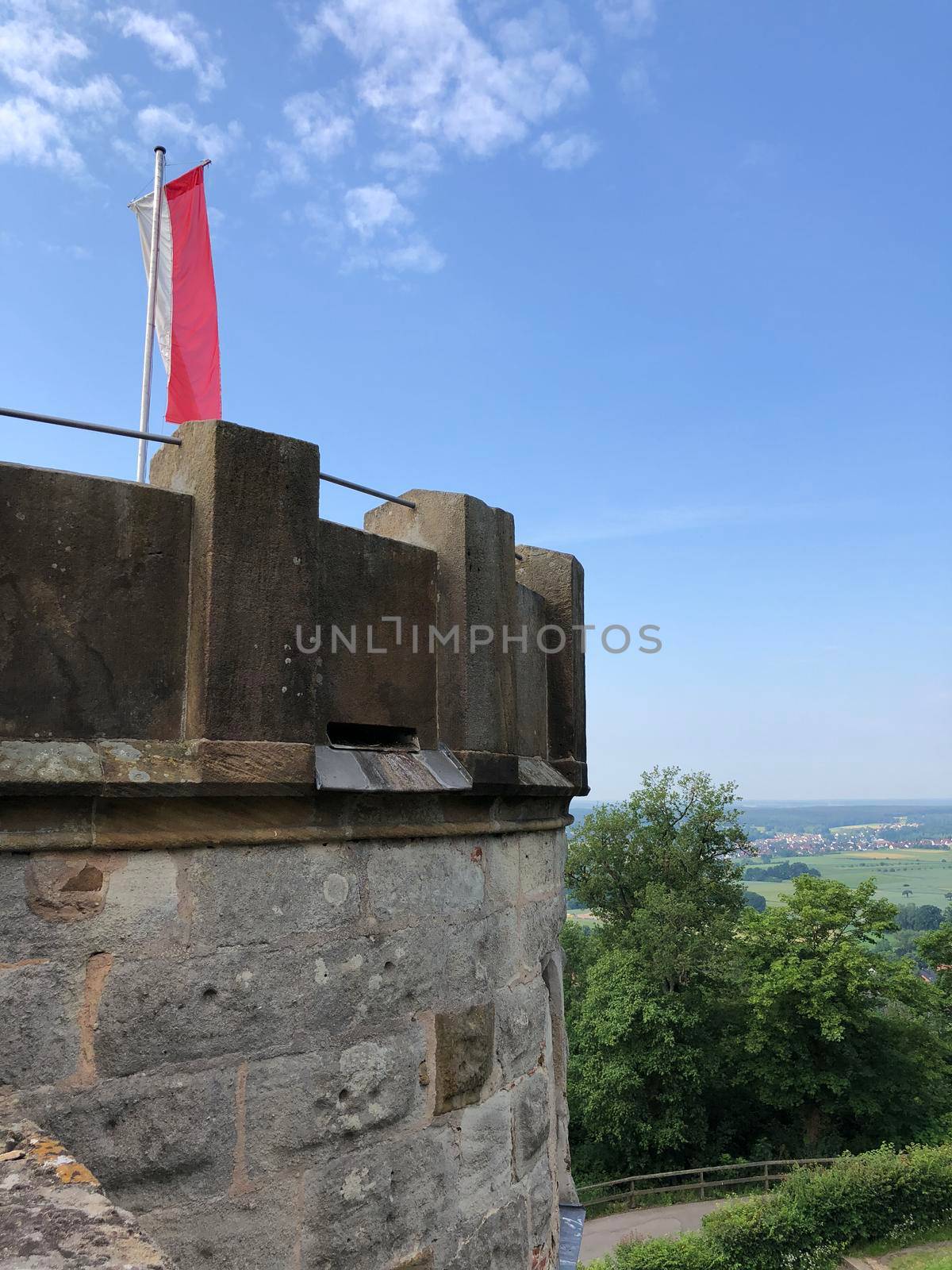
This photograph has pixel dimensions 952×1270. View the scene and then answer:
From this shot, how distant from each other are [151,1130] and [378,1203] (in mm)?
747

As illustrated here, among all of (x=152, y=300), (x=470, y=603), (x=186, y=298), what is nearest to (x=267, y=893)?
(x=470, y=603)

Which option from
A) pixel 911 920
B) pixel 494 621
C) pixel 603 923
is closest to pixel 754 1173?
pixel 603 923

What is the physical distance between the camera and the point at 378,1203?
2.56 m

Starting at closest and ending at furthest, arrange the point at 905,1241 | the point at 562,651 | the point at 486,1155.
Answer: the point at 486,1155 → the point at 562,651 → the point at 905,1241

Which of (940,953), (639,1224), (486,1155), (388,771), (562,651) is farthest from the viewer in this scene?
(940,953)

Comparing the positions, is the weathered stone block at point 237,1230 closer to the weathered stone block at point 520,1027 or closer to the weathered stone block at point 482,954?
the weathered stone block at point 482,954

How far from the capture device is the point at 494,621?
10.5 feet

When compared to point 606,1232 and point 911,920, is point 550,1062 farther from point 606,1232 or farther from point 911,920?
point 911,920

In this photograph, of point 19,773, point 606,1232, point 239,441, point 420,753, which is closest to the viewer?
point 19,773

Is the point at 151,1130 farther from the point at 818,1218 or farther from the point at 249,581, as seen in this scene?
the point at 818,1218

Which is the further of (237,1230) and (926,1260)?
(926,1260)

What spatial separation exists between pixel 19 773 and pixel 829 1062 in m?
27.2

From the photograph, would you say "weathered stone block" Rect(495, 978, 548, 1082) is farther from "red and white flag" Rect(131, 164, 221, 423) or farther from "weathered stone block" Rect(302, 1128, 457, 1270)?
"red and white flag" Rect(131, 164, 221, 423)

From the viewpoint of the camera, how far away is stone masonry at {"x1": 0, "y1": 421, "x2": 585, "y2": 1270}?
2.17 metres
